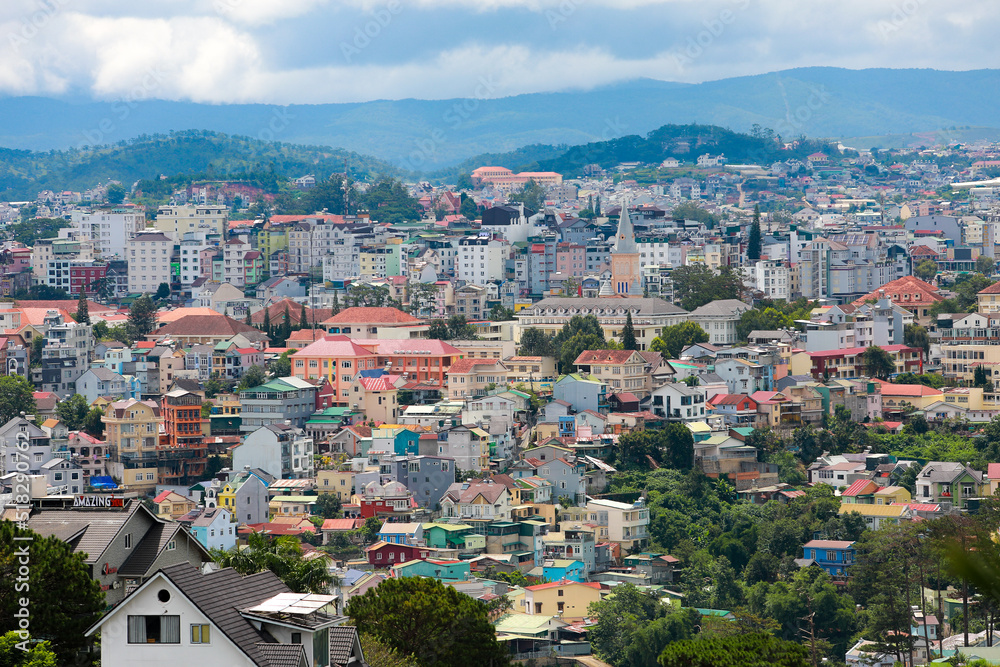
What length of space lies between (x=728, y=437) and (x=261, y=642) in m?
30.2

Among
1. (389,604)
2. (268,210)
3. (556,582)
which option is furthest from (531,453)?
(268,210)

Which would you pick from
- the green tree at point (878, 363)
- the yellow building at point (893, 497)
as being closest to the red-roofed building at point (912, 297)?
the green tree at point (878, 363)

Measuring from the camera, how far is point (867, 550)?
3222 centimetres

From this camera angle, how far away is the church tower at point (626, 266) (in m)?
57.3

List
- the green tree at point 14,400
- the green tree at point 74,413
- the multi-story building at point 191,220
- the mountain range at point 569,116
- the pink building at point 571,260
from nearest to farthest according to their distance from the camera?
the green tree at point 74,413 < the green tree at point 14,400 < the pink building at point 571,260 < the multi-story building at point 191,220 < the mountain range at point 569,116

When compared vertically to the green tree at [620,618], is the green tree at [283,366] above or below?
above

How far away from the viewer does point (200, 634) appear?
9.99 meters

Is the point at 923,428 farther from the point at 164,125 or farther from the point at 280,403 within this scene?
the point at 164,125

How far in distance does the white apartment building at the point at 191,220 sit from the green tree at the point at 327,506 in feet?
127

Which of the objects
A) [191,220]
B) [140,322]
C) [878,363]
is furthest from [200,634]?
[191,220]

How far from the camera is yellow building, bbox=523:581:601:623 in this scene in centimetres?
2973

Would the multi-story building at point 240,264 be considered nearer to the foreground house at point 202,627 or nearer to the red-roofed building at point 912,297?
the red-roofed building at point 912,297

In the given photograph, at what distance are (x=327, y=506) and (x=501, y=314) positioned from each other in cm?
1998

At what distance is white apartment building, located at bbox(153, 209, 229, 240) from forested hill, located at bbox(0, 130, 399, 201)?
30.8 meters
